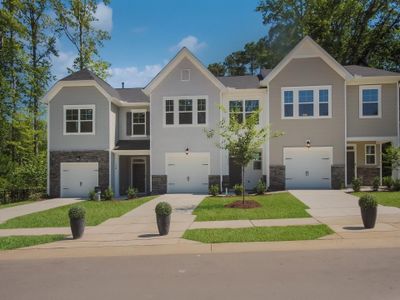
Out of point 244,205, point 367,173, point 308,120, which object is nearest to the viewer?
point 244,205

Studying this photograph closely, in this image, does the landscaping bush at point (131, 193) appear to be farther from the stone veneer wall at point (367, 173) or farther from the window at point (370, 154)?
the window at point (370, 154)

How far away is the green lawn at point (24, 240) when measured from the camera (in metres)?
11.7

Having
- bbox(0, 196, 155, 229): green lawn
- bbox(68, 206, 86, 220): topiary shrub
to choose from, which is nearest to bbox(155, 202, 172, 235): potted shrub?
bbox(68, 206, 86, 220): topiary shrub

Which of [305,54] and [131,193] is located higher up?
[305,54]

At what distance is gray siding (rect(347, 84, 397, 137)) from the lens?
79.5 ft

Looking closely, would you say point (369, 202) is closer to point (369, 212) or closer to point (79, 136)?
point (369, 212)

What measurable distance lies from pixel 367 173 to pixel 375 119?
136 inches

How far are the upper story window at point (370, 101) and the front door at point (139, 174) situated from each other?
48.8ft

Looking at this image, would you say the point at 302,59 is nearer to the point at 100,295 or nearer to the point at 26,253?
the point at 26,253

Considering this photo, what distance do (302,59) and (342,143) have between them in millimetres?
5578

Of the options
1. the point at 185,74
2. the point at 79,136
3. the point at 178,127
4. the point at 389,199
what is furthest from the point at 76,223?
the point at 185,74

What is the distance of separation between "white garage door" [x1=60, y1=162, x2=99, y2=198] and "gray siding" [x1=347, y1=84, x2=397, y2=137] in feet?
53.5

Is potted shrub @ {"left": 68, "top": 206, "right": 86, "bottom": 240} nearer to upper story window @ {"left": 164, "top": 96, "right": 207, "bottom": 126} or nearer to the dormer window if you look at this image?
upper story window @ {"left": 164, "top": 96, "right": 207, "bottom": 126}

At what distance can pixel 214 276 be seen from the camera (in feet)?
25.0
